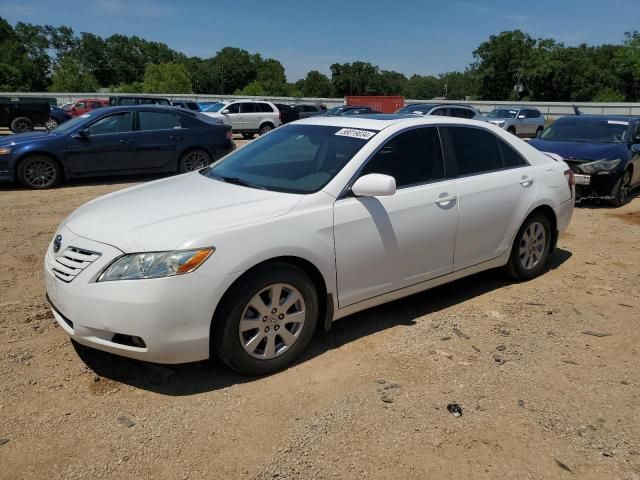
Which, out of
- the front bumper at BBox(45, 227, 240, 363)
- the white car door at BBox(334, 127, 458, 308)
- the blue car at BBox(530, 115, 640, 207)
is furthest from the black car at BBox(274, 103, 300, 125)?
the front bumper at BBox(45, 227, 240, 363)

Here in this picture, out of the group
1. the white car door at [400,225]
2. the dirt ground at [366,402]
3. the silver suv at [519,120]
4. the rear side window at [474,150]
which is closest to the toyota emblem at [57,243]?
the dirt ground at [366,402]

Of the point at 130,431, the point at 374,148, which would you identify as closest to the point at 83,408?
the point at 130,431

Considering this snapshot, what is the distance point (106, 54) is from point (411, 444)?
134165 millimetres

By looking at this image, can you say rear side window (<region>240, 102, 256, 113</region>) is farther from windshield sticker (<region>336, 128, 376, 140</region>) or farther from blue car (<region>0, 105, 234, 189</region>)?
windshield sticker (<region>336, 128, 376, 140</region>)

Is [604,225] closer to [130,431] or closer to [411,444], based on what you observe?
[411,444]

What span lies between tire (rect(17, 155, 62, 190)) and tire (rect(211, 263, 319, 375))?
323 inches

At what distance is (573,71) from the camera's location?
70.0 metres

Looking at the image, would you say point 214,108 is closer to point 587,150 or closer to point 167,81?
point 587,150

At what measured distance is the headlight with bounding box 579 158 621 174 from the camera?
8.75m

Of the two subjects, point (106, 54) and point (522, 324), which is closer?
point (522, 324)

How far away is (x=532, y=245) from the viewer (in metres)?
5.25

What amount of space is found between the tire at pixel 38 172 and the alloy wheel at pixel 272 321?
26.9 ft

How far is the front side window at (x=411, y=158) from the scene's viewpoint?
4.02 meters

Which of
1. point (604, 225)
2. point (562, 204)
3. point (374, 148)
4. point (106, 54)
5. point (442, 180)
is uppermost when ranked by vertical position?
point (106, 54)
